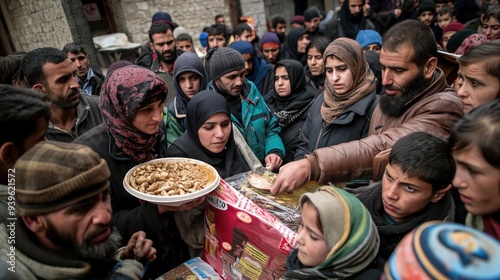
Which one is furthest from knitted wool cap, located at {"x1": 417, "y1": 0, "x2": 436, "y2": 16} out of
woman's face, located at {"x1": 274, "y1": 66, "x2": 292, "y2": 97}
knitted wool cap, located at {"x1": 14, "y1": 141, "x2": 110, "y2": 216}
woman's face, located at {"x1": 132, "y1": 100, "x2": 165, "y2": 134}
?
knitted wool cap, located at {"x1": 14, "y1": 141, "x2": 110, "y2": 216}

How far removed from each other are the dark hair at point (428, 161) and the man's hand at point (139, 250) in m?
1.43

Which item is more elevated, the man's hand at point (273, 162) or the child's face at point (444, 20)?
the child's face at point (444, 20)

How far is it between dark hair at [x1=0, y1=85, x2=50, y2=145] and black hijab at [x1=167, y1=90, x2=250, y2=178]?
95 centimetres

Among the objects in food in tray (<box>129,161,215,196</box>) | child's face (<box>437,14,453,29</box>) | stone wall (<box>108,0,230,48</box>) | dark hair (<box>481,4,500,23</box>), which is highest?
stone wall (<box>108,0,230,48</box>)

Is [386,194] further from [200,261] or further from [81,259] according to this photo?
[81,259]

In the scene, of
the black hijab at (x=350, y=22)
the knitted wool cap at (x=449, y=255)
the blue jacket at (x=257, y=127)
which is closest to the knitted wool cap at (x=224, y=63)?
the blue jacket at (x=257, y=127)

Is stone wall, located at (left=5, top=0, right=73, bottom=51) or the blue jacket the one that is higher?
stone wall, located at (left=5, top=0, right=73, bottom=51)

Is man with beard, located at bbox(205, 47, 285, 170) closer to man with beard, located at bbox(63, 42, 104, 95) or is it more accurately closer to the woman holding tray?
the woman holding tray

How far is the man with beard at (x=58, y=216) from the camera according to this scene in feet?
3.73

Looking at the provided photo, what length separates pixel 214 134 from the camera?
2301 mm

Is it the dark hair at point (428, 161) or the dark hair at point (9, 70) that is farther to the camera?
the dark hair at point (9, 70)

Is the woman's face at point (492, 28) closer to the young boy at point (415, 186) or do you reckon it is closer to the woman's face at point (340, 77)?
the woman's face at point (340, 77)

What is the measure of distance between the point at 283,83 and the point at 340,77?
4.63 feet

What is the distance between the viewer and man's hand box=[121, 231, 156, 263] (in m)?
1.57
